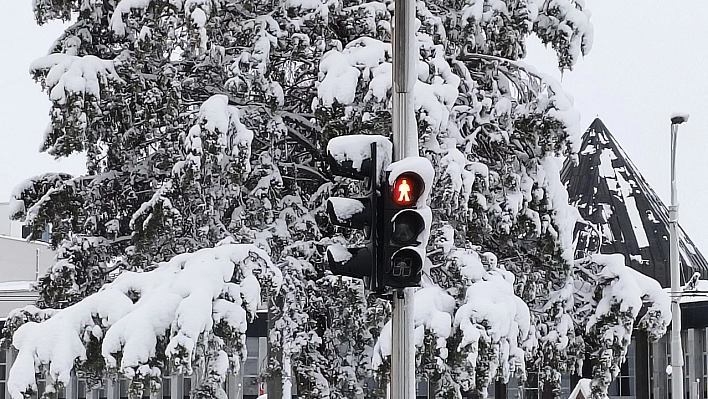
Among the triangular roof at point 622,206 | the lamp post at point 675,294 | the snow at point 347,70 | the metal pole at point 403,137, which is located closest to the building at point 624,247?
the triangular roof at point 622,206

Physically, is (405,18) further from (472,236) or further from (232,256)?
(472,236)

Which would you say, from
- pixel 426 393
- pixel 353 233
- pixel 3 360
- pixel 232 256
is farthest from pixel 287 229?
pixel 3 360

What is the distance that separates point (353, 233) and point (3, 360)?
21.5 metres

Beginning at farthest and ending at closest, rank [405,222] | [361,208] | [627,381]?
1. [627,381]
2. [361,208]
3. [405,222]

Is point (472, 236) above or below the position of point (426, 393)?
above

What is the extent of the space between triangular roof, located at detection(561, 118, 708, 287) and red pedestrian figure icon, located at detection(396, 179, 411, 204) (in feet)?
75.2

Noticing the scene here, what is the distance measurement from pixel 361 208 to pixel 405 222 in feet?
1.19

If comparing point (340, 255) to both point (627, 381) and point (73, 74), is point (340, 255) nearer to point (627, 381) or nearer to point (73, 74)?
point (73, 74)

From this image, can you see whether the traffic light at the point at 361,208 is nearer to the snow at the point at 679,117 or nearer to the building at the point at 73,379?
the building at the point at 73,379

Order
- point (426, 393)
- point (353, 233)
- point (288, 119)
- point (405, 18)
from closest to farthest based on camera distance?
point (405, 18), point (353, 233), point (288, 119), point (426, 393)

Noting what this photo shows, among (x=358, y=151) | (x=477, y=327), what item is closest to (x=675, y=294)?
(x=477, y=327)

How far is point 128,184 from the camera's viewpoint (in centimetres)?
1459

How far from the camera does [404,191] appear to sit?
714cm

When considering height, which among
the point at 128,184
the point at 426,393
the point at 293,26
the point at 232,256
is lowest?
the point at 426,393
